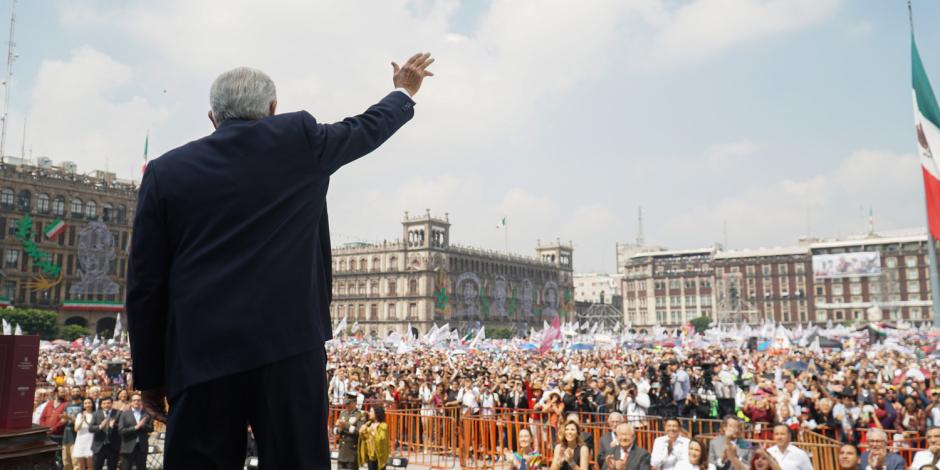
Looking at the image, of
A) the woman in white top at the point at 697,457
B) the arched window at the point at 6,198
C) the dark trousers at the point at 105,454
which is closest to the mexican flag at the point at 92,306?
the arched window at the point at 6,198

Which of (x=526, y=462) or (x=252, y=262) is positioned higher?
(x=252, y=262)

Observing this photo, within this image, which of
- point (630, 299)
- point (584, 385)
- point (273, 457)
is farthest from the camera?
point (630, 299)

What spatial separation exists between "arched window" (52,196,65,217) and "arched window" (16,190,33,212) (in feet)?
5.53

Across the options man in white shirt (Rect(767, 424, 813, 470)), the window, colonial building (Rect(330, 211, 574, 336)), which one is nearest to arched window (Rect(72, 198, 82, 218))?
the window

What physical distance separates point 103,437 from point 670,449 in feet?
26.9

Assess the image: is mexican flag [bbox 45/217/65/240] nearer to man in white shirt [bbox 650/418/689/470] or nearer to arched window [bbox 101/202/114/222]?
arched window [bbox 101/202/114/222]

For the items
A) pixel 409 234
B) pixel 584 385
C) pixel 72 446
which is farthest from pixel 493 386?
pixel 409 234

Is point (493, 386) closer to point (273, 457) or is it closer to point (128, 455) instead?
point (128, 455)

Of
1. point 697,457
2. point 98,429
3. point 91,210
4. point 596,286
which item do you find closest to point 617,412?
point 697,457

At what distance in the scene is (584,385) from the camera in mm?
14867

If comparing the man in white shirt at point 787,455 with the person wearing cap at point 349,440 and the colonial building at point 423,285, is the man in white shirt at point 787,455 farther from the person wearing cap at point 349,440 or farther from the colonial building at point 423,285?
the colonial building at point 423,285

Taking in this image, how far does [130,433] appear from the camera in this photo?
34.6 ft

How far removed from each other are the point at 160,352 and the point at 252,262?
1.07ft

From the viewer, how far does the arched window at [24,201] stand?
54.2m
